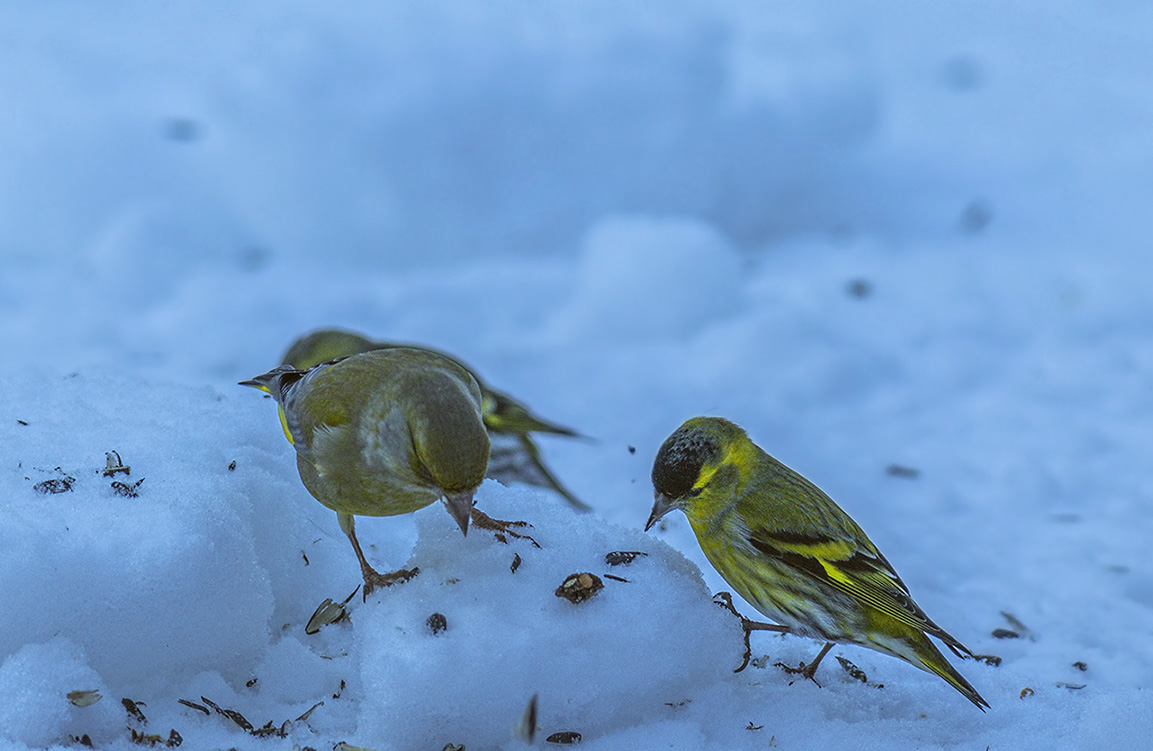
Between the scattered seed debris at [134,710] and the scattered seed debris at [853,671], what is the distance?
6.30 feet

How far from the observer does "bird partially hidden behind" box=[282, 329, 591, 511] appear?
16.6ft

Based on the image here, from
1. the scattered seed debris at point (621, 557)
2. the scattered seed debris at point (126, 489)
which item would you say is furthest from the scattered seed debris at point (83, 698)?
the scattered seed debris at point (621, 557)

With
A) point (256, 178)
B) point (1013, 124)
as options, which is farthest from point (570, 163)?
point (1013, 124)

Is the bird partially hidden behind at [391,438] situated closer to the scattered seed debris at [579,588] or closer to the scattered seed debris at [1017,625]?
the scattered seed debris at [579,588]

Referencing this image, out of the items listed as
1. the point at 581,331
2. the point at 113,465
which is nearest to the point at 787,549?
the point at 113,465

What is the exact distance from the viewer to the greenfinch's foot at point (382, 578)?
2.87 m

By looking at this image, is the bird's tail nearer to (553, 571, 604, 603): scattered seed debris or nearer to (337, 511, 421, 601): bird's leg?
(553, 571, 604, 603): scattered seed debris

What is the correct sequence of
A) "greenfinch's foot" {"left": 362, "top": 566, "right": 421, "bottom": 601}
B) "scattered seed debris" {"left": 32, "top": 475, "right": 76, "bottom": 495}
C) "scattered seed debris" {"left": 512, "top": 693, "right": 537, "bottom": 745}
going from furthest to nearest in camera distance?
"scattered seed debris" {"left": 32, "top": 475, "right": 76, "bottom": 495} → "greenfinch's foot" {"left": 362, "top": 566, "right": 421, "bottom": 601} → "scattered seed debris" {"left": 512, "top": 693, "right": 537, "bottom": 745}

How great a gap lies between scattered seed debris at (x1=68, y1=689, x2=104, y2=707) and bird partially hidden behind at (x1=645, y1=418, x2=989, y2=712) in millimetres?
1524

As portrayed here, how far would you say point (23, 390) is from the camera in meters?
3.67

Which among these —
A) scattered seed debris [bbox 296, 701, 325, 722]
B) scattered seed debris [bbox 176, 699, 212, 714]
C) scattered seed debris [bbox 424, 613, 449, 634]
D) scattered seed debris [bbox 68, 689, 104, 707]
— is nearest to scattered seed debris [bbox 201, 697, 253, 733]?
scattered seed debris [bbox 176, 699, 212, 714]

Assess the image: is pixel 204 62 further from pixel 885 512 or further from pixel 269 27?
pixel 885 512

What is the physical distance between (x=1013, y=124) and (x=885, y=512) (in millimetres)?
4541

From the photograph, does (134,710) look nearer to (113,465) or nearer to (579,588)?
(113,465)
